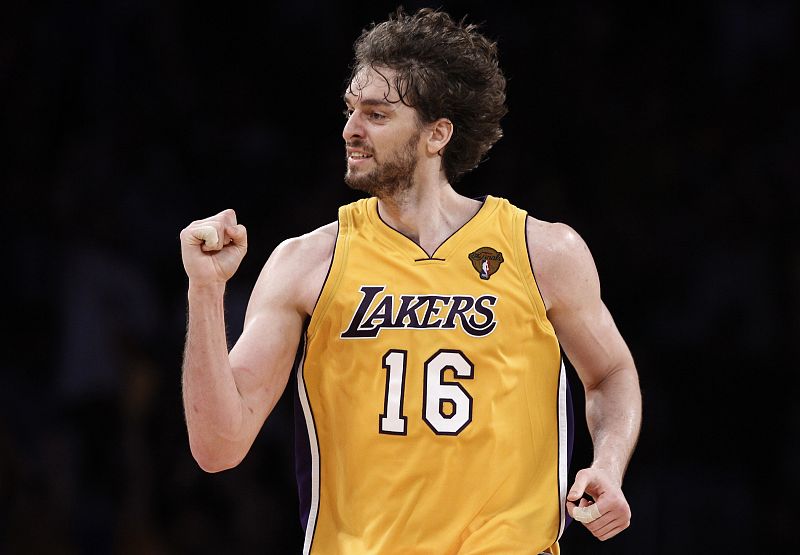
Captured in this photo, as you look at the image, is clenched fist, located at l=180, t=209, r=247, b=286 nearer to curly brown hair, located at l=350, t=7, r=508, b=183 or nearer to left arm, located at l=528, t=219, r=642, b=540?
curly brown hair, located at l=350, t=7, r=508, b=183

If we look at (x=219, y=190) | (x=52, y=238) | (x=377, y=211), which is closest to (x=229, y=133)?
(x=219, y=190)

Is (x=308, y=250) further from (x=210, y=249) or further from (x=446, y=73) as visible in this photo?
(x=446, y=73)

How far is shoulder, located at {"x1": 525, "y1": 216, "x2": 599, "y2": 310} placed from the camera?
365 centimetres

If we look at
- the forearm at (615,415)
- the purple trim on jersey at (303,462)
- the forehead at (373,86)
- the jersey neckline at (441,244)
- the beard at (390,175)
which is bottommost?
the purple trim on jersey at (303,462)

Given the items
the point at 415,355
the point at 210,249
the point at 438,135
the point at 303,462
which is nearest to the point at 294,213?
the point at 438,135

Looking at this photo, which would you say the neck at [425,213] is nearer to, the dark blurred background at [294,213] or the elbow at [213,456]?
the elbow at [213,456]

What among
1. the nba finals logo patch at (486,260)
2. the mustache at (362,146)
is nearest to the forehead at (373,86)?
the mustache at (362,146)

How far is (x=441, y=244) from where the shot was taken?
370 centimetres

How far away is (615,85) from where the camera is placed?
726 cm

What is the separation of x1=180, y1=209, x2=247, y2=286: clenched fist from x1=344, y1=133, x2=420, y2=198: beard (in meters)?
0.56

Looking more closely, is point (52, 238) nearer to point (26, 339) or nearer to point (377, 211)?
point (26, 339)

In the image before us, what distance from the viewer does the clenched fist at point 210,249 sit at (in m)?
3.15

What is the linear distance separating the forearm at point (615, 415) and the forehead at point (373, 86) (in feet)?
3.68

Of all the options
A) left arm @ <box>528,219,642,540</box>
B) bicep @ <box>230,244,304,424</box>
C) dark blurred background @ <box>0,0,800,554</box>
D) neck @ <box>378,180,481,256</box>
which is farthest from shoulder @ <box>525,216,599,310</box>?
dark blurred background @ <box>0,0,800,554</box>
